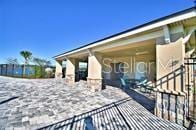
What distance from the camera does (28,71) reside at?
65.2 ft

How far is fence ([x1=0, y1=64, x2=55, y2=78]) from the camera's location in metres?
19.3

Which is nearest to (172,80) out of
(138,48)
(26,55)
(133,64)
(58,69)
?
(138,48)

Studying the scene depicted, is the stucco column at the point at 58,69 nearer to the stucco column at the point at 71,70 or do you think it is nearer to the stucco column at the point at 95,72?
the stucco column at the point at 71,70

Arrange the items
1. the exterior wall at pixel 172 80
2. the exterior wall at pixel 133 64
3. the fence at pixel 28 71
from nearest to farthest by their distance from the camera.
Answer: the exterior wall at pixel 172 80, the exterior wall at pixel 133 64, the fence at pixel 28 71

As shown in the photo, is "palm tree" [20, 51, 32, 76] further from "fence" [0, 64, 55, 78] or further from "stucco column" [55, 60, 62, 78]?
"stucco column" [55, 60, 62, 78]

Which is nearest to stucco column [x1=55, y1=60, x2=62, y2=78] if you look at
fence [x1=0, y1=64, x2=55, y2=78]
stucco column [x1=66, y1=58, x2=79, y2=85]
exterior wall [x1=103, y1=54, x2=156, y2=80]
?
fence [x1=0, y1=64, x2=55, y2=78]

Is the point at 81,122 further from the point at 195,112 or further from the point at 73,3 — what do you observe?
the point at 73,3

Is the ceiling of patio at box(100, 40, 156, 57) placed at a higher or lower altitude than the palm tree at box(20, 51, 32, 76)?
lower

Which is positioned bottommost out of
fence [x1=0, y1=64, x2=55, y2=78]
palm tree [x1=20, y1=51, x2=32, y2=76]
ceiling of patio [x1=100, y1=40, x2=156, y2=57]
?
fence [x1=0, y1=64, x2=55, y2=78]

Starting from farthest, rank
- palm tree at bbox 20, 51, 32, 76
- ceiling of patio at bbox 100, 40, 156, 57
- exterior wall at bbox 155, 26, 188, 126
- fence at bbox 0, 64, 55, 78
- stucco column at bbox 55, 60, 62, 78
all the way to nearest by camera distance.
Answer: palm tree at bbox 20, 51, 32, 76 < fence at bbox 0, 64, 55, 78 < stucco column at bbox 55, 60, 62, 78 < ceiling of patio at bbox 100, 40, 156, 57 < exterior wall at bbox 155, 26, 188, 126

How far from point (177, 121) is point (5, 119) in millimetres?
4927

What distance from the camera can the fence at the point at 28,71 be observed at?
1931cm

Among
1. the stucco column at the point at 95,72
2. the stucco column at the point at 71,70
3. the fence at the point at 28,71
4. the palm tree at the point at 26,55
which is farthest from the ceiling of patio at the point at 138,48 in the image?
the palm tree at the point at 26,55

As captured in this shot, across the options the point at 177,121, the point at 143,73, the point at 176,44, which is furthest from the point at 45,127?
the point at 143,73
